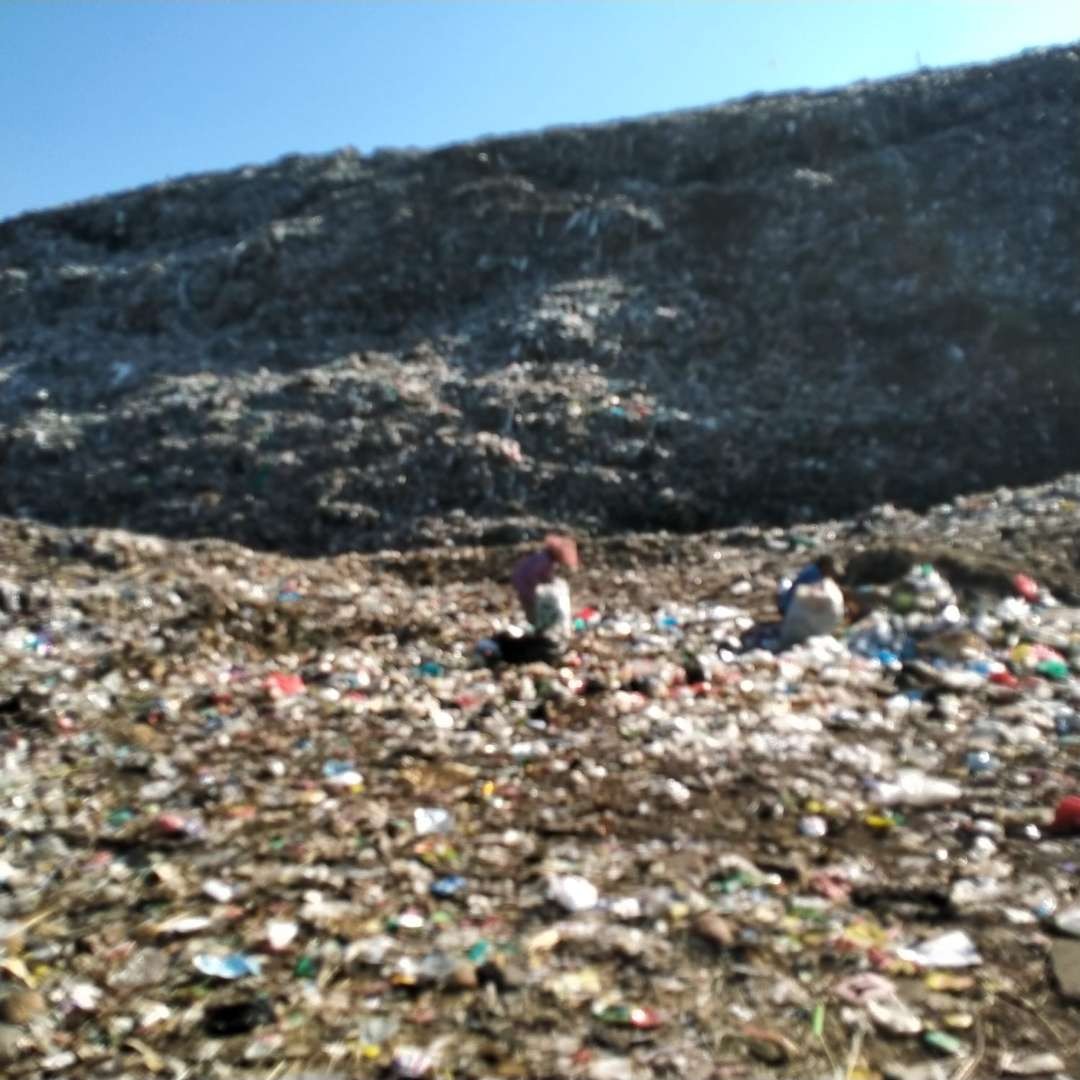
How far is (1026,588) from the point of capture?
479 centimetres

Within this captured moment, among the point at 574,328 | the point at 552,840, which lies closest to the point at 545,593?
the point at 552,840

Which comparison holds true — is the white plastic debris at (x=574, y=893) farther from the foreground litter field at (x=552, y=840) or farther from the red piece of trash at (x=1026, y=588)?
the red piece of trash at (x=1026, y=588)

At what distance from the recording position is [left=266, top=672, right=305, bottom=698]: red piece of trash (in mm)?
4039

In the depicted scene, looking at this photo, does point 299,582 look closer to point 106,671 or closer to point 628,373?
point 106,671

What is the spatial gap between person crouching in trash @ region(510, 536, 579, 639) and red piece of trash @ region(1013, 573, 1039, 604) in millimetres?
1952

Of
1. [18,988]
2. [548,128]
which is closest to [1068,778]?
[18,988]

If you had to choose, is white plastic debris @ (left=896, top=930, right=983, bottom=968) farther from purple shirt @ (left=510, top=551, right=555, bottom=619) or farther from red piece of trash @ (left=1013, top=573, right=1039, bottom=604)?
red piece of trash @ (left=1013, top=573, right=1039, bottom=604)

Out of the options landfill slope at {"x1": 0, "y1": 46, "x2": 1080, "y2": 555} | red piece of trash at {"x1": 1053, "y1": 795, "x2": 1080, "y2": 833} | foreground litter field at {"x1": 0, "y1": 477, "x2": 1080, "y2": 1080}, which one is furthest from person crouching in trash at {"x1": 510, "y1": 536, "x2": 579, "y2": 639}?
landfill slope at {"x1": 0, "y1": 46, "x2": 1080, "y2": 555}

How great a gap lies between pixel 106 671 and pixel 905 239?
8.57m

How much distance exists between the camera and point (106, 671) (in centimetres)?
433

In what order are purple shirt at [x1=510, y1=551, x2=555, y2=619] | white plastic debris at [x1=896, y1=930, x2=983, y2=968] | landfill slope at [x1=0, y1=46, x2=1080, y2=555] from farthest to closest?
1. landfill slope at [x1=0, y1=46, x2=1080, y2=555]
2. purple shirt at [x1=510, y1=551, x2=555, y2=619]
3. white plastic debris at [x1=896, y1=930, x2=983, y2=968]

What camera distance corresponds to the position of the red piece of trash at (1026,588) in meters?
4.77

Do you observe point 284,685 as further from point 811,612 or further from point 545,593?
point 811,612

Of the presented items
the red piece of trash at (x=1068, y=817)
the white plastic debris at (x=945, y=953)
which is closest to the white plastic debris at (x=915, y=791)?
the red piece of trash at (x=1068, y=817)
